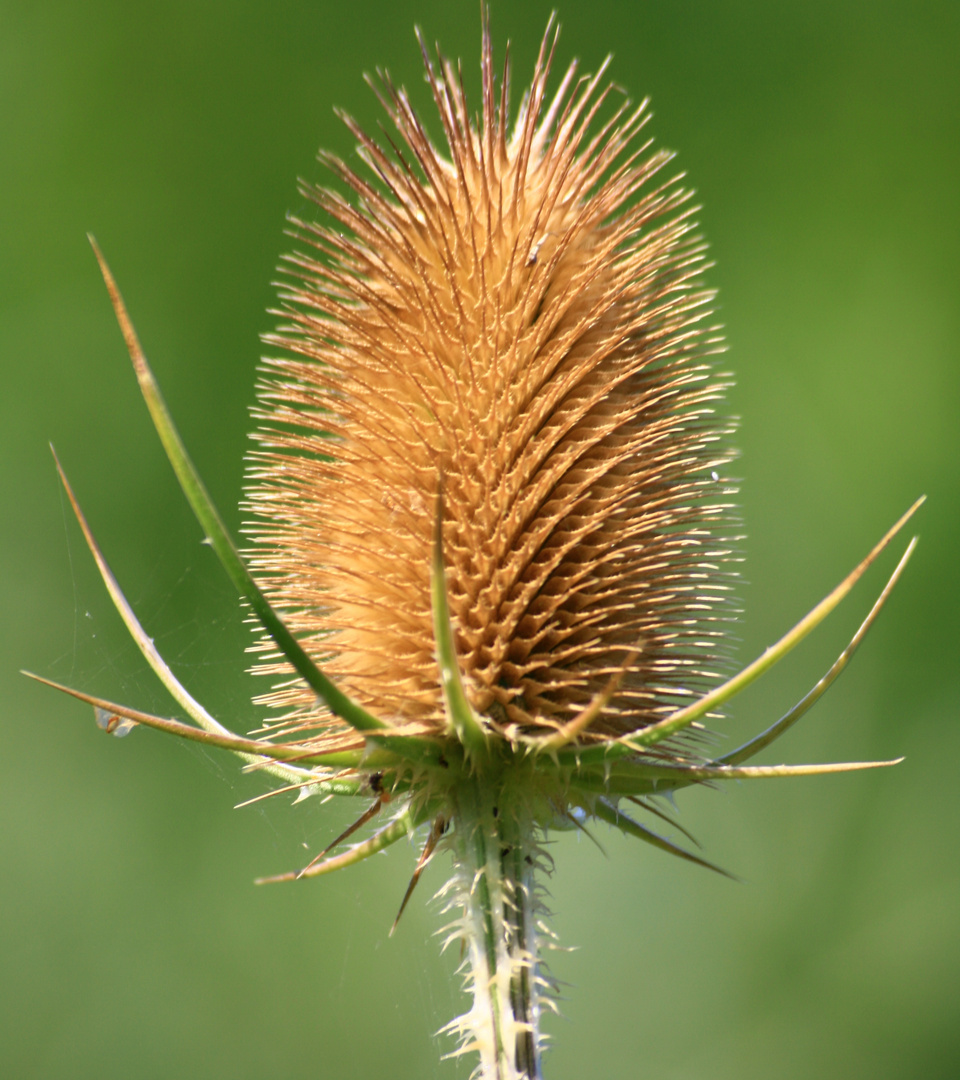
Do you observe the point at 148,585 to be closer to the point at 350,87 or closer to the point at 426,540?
the point at 350,87

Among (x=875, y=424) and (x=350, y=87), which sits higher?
(x=350, y=87)

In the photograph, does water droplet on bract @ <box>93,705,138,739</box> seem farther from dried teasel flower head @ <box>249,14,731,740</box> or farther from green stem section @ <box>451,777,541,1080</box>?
green stem section @ <box>451,777,541,1080</box>

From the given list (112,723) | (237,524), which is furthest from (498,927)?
(237,524)

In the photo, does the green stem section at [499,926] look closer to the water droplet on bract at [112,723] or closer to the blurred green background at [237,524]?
the water droplet on bract at [112,723]

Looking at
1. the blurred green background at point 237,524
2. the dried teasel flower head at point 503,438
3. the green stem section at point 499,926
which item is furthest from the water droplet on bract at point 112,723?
the blurred green background at point 237,524

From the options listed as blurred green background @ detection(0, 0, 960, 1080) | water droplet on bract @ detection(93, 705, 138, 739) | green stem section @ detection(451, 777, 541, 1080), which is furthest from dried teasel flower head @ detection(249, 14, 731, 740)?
blurred green background @ detection(0, 0, 960, 1080)

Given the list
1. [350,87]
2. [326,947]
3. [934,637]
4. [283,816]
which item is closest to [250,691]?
[283,816]
